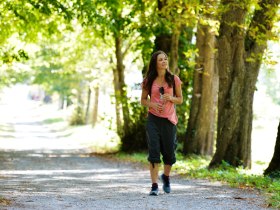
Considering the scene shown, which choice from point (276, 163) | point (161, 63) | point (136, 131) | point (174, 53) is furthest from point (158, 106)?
point (136, 131)

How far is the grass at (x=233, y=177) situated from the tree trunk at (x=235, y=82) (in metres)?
0.54

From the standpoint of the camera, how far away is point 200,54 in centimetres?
1877

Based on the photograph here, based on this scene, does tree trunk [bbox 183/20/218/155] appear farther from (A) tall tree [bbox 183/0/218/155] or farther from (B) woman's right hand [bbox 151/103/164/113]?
(B) woman's right hand [bbox 151/103/164/113]

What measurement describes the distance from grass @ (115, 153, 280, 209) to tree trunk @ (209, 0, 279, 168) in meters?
0.54

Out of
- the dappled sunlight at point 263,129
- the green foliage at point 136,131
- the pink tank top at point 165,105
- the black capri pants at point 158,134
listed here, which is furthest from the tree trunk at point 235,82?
the dappled sunlight at point 263,129

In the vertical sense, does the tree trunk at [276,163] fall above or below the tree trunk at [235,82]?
below

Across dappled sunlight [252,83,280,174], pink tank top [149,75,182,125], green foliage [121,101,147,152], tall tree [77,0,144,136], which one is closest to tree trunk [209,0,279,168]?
tall tree [77,0,144,136]

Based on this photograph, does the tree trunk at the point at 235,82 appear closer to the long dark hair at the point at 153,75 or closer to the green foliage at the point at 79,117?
the long dark hair at the point at 153,75

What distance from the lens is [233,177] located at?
11617 millimetres

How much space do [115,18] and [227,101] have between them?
19.1 feet

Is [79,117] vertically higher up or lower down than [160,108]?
higher up

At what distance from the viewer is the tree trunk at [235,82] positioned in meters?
13.5

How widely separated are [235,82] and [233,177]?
289cm

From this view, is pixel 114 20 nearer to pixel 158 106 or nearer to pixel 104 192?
pixel 104 192
